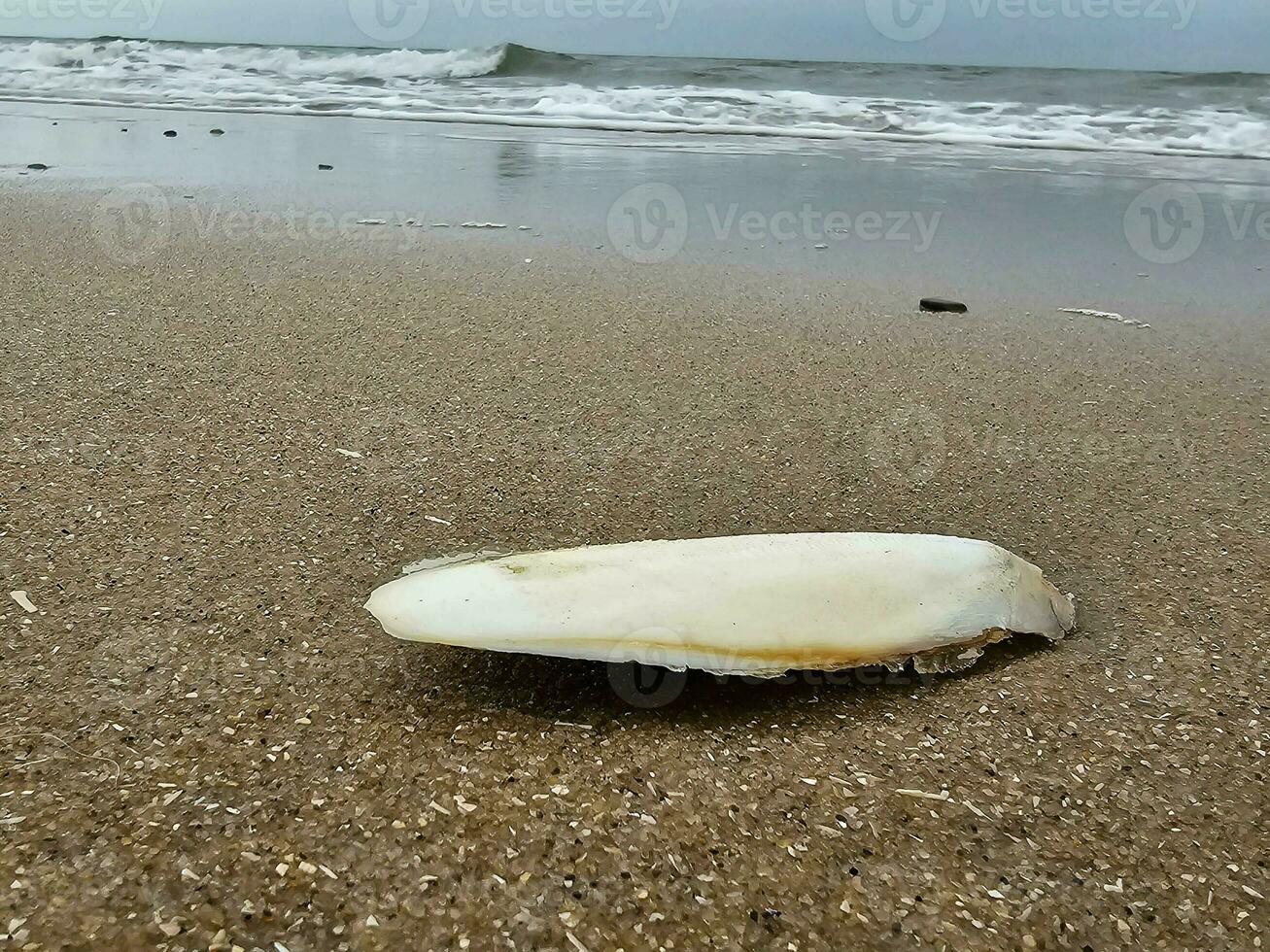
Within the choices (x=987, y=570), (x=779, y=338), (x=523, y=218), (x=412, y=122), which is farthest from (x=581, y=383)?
(x=412, y=122)

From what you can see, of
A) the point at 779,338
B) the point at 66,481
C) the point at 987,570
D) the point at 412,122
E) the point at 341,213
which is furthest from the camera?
the point at 412,122

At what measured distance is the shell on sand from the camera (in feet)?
4.19

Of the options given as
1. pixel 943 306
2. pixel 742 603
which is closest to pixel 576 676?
pixel 742 603

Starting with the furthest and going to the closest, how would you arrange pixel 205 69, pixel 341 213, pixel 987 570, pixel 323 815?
1. pixel 205 69
2. pixel 341 213
3. pixel 987 570
4. pixel 323 815

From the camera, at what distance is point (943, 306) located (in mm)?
3305

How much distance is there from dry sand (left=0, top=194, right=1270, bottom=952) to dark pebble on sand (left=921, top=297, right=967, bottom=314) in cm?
49

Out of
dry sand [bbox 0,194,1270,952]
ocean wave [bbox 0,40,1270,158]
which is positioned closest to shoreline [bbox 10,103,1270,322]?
ocean wave [bbox 0,40,1270,158]

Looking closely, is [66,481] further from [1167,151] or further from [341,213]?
[1167,151]

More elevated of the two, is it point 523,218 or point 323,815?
point 523,218

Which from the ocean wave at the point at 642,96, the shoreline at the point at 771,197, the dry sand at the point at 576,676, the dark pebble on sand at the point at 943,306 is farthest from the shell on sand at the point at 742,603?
the ocean wave at the point at 642,96

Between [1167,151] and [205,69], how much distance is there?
974cm

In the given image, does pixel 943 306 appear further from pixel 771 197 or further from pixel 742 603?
pixel 742 603

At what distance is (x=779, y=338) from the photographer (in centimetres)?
295

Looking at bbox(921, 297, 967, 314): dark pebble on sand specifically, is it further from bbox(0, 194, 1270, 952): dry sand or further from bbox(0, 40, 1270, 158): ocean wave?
bbox(0, 40, 1270, 158): ocean wave
